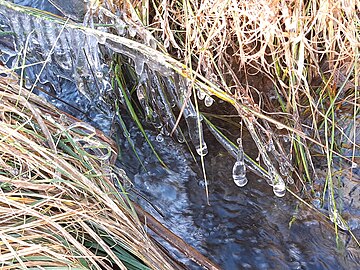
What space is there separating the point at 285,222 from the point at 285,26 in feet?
2.64

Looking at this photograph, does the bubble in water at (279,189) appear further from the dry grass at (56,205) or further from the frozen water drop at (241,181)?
the dry grass at (56,205)

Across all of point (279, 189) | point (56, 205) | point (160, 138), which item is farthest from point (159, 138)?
point (56, 205)

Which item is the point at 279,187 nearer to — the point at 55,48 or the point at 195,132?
the point at 195,132

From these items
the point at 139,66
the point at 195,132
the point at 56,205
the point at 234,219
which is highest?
the point at 139,66

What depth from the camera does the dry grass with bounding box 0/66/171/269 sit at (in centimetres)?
134

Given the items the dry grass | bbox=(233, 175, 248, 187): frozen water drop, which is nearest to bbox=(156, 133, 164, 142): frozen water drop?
bbox=(233, 175, 248, 187): frozen water drop

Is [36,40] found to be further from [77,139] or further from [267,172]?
[267,172]

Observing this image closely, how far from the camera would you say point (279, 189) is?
222 centimetres

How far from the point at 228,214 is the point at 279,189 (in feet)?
0.79

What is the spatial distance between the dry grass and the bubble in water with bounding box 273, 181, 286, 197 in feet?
2.48

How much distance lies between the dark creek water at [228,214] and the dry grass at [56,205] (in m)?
0.39

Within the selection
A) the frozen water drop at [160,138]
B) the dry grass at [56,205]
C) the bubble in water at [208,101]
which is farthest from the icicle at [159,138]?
the dry grass at [56,205]

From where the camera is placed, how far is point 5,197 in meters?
1.38

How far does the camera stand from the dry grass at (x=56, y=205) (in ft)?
4.40
